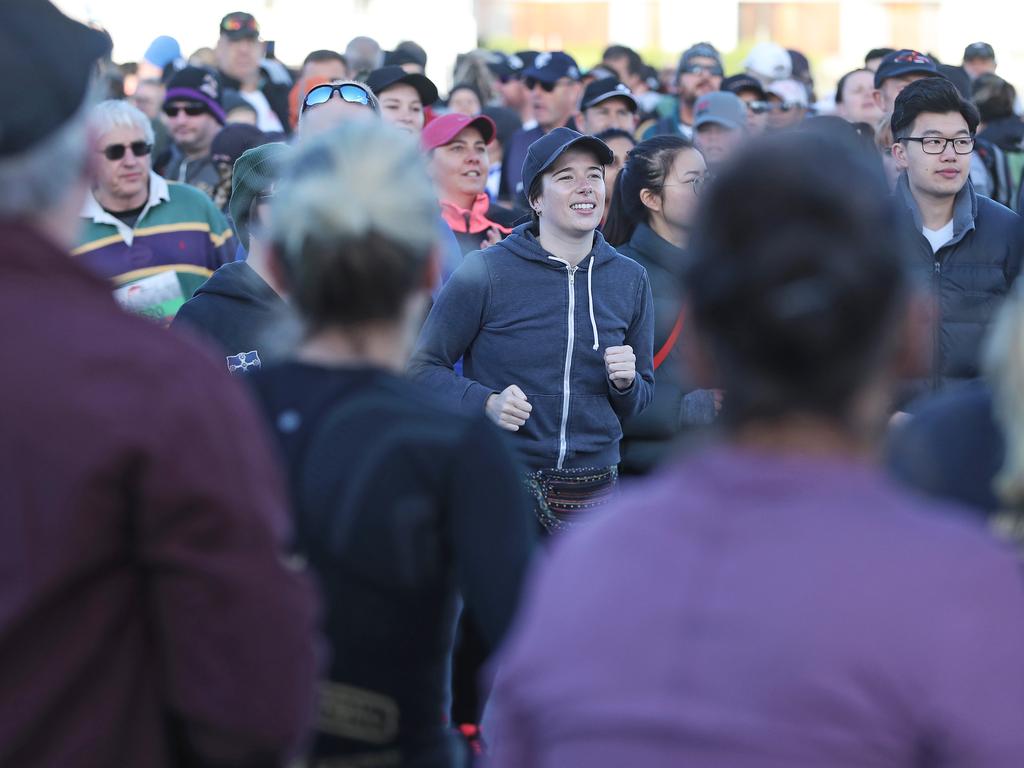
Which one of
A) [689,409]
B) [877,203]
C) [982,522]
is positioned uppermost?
[877,203]

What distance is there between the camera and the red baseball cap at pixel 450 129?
22.6ft

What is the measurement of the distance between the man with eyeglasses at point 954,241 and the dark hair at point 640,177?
3.25ft

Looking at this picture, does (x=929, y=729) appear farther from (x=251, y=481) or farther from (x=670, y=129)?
(x=670, y=129)

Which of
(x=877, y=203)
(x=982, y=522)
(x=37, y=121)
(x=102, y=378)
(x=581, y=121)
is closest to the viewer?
(x=877, y=203)

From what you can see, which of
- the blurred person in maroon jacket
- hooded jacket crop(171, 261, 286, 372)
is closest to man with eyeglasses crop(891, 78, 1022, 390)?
hooded jacket crop(171, 261, 286, 372)

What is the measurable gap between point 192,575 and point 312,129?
13.3 feet

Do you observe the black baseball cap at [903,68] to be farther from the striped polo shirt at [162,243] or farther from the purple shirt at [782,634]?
the purple shirt at [782,634]

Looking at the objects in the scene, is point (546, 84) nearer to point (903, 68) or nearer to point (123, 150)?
point (903, 68)

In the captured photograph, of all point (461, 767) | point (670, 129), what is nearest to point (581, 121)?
point (670, 129)

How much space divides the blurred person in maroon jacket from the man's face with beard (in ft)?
34.7

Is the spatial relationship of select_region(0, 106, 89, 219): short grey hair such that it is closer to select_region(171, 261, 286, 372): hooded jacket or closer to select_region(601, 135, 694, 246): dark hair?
select_region(171, 261, 286, 372): hooded jacket

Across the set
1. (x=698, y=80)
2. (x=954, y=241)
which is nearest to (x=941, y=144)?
(x=954, y=241)

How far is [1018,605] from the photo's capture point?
1578 mm

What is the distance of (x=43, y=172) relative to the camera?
6.34 ft
